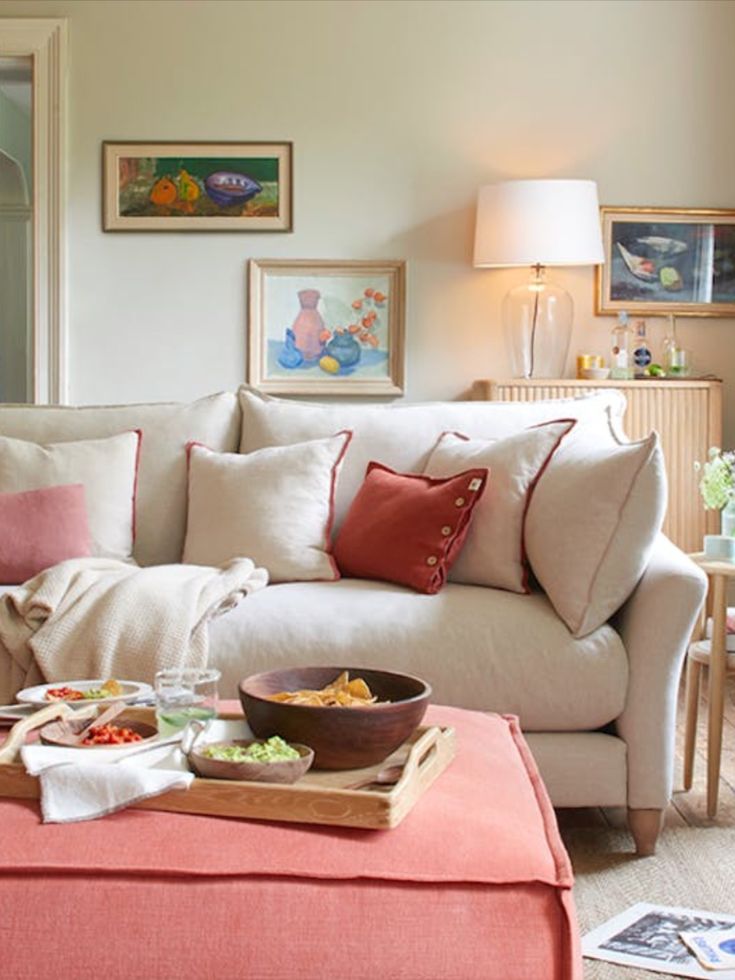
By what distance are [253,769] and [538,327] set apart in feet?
11.7

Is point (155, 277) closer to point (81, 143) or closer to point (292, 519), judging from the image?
point (81, 143)

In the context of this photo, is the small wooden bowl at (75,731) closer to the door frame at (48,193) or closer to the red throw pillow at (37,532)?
the red throw pillow at (37,532)

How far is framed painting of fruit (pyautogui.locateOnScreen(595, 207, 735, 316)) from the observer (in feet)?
17.3

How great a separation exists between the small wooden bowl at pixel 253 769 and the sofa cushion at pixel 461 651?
3.77 feet

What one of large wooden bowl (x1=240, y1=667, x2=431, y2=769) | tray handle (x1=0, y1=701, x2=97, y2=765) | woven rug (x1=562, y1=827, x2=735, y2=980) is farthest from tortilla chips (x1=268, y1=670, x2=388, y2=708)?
woven rug (x1=562, y1=827, x2=735, y2=980)

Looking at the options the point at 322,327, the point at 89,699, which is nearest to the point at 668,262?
the point at 322,327

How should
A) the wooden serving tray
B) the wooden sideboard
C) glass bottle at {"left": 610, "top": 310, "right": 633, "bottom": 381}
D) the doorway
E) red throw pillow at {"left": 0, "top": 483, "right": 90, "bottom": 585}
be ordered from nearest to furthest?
the wooden serving tray
red throw pillow at {"left": 0, "top": 483, "right": 90, "bottom": 585}
the wooden sideboard
glass bottle at {"left": 610, "top": 310, "right": 633, "bottom": 381}
the doorway

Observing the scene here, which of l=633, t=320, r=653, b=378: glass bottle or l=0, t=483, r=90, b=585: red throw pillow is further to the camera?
l=633, t=320, r=653, b=378: glass bottle

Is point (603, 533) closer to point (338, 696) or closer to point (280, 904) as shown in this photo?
point (338, 696)

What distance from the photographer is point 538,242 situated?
491 cm

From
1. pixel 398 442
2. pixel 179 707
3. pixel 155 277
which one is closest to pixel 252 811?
pixel 179 707

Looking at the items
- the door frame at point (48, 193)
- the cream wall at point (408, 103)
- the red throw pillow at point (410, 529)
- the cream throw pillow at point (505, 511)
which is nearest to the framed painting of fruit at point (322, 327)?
the cream wall at point (408, 103)

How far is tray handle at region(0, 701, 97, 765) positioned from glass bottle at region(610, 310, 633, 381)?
3.38 meters

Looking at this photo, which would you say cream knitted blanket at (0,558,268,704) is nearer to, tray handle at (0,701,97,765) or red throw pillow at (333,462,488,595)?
red throw pillow at (333,462,488,595)
